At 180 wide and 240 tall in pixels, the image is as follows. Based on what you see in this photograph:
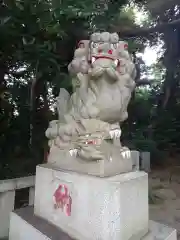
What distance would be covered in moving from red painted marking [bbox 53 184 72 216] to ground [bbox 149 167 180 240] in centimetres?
127

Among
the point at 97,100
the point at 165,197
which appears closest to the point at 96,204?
the point at 97,100

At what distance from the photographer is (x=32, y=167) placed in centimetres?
328

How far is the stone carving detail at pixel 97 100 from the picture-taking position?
140 cm

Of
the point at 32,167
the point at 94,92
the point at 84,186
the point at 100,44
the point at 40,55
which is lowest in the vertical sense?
the point at 32,167

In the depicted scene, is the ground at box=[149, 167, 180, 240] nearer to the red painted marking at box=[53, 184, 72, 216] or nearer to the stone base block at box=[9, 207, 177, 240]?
the stone base block at box=[9, 207, 177, 240]

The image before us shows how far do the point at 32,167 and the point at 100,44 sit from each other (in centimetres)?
230

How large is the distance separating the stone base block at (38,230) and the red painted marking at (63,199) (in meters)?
0.13

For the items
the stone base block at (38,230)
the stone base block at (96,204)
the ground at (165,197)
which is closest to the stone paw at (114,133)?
the stone base block at (96,204)

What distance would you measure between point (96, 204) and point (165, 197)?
2.21 metres

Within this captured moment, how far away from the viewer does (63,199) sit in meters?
1.44

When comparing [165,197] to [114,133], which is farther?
[165,197]

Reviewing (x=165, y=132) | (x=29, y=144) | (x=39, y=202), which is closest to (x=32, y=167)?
(x=29, y=144)

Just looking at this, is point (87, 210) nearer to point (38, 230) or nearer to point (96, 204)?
point (96, 204)

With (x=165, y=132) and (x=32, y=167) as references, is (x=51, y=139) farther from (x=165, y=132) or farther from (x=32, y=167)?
(x=165, y=132)
